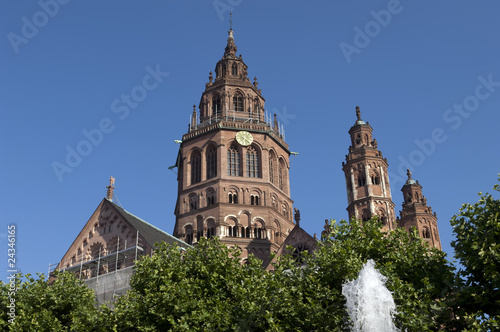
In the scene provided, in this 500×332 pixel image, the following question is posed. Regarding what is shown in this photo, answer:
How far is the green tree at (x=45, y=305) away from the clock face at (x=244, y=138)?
36.7 m

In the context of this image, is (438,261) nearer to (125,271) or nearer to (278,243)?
(125,271)

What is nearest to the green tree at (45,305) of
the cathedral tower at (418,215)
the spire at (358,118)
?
the spire at (358,118)

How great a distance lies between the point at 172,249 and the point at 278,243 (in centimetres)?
3322

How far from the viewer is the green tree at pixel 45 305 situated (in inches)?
1235

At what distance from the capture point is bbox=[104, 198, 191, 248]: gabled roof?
54.9 meters

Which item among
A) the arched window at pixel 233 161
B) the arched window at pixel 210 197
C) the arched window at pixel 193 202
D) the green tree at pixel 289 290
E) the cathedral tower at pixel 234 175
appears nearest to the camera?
the green tree at pixel 289 290

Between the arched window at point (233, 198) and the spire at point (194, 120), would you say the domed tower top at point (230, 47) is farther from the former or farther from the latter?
the arched window at point (233, 198)

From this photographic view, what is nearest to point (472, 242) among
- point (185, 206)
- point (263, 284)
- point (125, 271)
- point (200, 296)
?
point (263, 284)

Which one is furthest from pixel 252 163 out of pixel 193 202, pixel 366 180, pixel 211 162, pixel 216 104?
pixel 366 180

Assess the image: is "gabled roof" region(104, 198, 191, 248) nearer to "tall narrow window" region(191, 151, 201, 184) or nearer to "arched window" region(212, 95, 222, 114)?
"tall narrow window" region(191, 151, 201, 184)

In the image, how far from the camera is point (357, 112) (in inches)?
2616

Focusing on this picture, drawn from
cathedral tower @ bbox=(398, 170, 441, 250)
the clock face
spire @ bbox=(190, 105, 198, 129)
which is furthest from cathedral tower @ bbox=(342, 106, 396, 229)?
spire @ bbox=(190, 105, 198, 129)

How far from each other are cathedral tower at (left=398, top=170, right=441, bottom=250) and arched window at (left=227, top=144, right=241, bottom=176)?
21.7 metres

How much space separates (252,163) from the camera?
69312 mm
